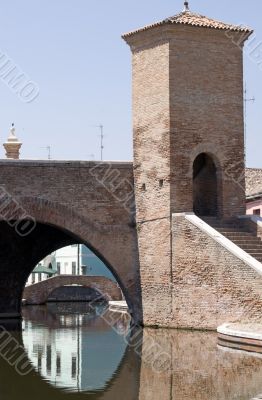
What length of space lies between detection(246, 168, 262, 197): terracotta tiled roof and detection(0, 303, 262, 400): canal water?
9.25 metres

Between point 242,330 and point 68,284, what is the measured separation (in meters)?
18.5

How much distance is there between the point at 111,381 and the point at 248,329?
378cm

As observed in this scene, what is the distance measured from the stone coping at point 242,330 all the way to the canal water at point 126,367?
0.32 m

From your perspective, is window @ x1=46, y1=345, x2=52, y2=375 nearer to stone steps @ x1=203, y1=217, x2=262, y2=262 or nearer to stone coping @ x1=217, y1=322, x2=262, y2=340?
stone coping @ x1=217, y1=322, x2=262, y2=340

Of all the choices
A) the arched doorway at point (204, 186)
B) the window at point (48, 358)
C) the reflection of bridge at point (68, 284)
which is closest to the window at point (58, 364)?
the window at point (48, 358)

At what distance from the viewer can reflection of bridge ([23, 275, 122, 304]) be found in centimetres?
3237

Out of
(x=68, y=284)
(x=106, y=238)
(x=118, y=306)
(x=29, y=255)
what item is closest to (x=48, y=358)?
(x=106, y=238)

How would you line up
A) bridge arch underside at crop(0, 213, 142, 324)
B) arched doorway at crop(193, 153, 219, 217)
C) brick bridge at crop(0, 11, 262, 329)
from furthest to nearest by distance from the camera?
arched doorway at crop(193, 153, 219, 217)
bridge arch underside at crop(0, 213, 142, 324)
brick bridge at crop(0, 11, 262, 329)

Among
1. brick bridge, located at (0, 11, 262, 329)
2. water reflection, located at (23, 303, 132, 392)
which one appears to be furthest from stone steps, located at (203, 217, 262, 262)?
water reflection, located at (23, 303, 132, 392)

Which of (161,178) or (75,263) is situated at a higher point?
(161,178)

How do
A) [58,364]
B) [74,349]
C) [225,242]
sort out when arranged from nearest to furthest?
[58,364] < [74,349] < [225,242]

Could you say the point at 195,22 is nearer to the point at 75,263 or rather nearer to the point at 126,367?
the point at 126,367

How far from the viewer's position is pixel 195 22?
18906 millimetres

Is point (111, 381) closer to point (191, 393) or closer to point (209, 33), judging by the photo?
point (191, 393)
